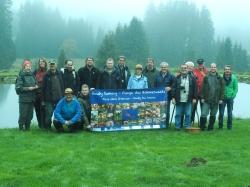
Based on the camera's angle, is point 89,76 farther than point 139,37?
No

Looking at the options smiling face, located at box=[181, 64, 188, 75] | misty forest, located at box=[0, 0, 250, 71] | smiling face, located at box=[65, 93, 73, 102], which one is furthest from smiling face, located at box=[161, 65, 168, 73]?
misty forest, located at box=[0, 0, 250, 71]

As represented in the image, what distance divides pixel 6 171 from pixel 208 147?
5223mm

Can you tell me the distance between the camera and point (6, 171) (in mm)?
10047

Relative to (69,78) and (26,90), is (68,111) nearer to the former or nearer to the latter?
(69,78)

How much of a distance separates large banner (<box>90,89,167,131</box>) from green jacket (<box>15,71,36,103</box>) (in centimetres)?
182

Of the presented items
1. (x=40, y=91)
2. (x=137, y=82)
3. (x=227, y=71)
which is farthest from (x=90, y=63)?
(x=227, y=71)

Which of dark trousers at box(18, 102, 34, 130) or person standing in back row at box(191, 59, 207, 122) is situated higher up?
person standing in back row at box(191, 59, 207, 122)

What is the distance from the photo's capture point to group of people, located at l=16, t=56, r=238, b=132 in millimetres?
15258

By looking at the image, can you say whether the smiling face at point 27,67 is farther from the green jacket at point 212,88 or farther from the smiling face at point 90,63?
the green jacket at point 212,88

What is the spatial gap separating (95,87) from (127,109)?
1.22m

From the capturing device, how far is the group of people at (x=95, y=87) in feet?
50.1

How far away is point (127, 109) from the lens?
16094 mm

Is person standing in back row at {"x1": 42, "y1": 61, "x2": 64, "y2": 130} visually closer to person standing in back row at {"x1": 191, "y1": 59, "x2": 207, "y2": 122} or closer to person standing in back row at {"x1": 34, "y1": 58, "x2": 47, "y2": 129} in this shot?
person standing in back row at {"x1": 34, "y1": 58, "x2": 47, "y2": 129}

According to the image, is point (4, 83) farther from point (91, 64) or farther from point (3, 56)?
point (91, 64)
